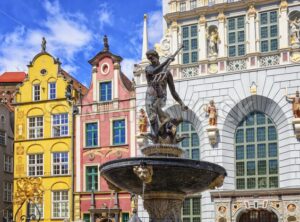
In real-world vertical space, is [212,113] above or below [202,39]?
below

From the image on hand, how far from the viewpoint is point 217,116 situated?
35125 millimetres

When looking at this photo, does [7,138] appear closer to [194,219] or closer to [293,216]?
[194,219]

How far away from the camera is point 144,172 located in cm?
1316

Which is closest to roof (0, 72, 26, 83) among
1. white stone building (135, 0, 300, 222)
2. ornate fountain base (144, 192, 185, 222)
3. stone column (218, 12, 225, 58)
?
white stone building (135, 0, 300, 222)

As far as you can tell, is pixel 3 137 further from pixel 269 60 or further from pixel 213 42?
pixel 269 60

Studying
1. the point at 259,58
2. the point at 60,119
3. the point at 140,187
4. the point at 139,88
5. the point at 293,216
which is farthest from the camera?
the point at 60,119

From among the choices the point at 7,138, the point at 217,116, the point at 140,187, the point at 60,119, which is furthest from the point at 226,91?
the point at 140,187

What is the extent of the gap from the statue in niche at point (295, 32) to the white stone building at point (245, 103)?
6 centimetres

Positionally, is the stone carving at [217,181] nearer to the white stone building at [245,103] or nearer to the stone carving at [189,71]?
the white stone building at [245,103]

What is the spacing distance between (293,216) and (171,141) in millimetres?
19728

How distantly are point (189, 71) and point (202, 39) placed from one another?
203cm

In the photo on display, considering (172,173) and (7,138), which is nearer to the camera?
(172,173)

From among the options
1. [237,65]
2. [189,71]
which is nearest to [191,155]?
[189,71]

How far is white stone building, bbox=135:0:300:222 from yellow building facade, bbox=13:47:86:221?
6287 mm
